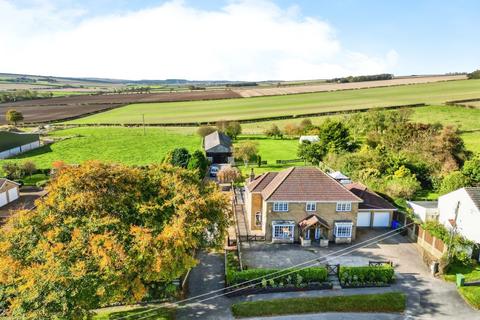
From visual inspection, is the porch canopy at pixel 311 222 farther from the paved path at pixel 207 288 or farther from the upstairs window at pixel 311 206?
the paved path at pixel 207 288

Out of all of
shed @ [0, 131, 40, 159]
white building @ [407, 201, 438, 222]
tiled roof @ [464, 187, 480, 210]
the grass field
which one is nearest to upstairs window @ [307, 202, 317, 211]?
white building @ [407, 201, 438, 222]

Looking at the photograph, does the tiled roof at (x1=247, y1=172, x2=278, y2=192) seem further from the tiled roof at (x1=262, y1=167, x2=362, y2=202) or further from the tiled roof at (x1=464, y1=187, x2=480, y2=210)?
the tiled roof at (x1=464, y1=187, x2=480, y2=210)

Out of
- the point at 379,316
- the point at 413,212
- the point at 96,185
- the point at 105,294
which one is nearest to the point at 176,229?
the point at 105,294

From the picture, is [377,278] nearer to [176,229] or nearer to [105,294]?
[176,229]

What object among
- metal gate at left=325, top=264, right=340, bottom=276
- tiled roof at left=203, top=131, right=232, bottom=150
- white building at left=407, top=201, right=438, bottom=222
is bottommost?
metal gate at left=325, top=264, right=340, bottom=276

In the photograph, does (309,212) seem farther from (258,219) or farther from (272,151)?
(272,151)

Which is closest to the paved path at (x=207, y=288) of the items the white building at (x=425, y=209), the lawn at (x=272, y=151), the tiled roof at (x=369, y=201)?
the tiled roof at (x=369, y=201)

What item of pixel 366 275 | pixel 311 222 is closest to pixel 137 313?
pixel 311 222
